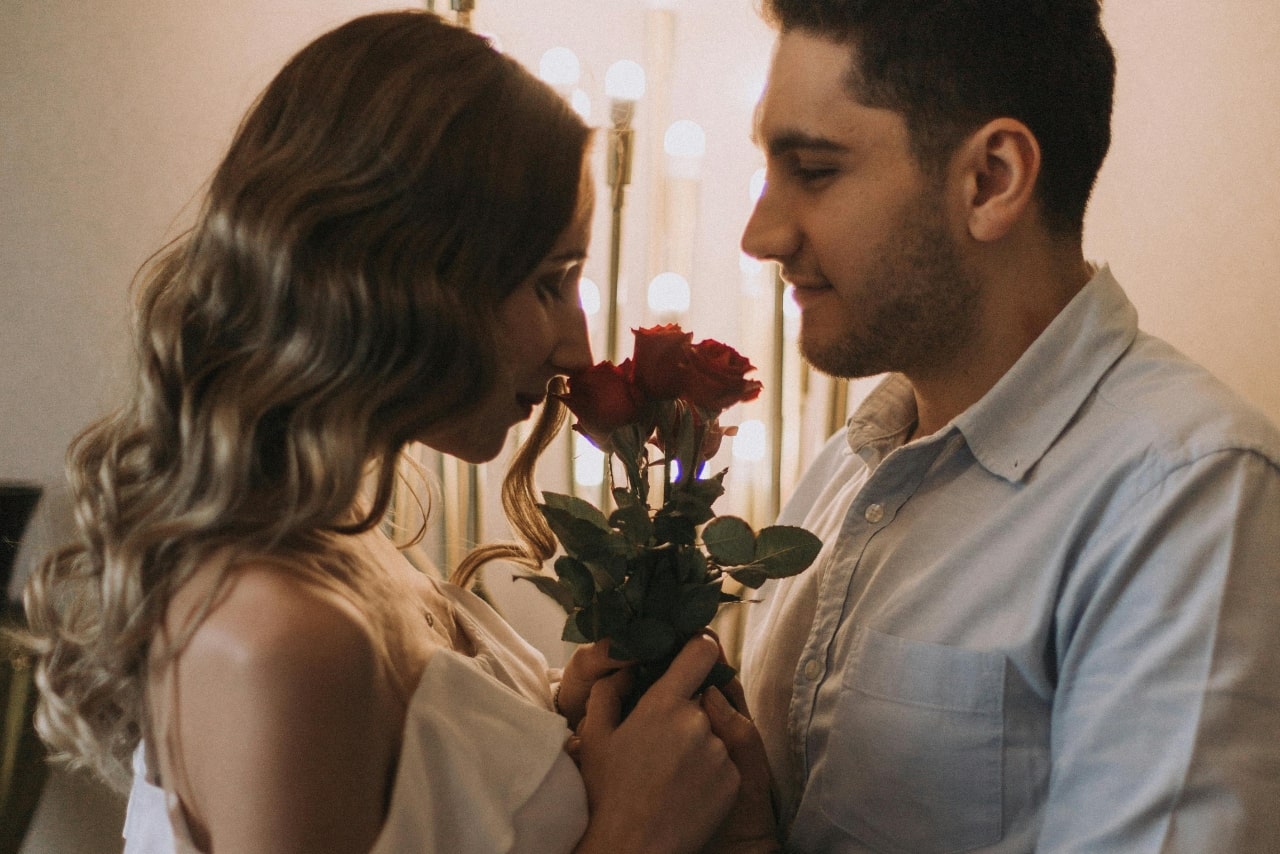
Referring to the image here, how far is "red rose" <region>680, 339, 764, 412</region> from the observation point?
1.00m

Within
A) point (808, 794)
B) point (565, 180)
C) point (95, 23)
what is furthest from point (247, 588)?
point (95, 23)

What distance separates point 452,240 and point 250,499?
0.28m

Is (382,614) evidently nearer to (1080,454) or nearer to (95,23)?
(1080,454)

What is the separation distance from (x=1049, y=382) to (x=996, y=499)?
0.47ft

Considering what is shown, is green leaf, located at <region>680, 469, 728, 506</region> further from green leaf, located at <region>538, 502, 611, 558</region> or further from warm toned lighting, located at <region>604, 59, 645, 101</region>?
warm toned lighting, located at <region>604, 59, 645, 101</region>

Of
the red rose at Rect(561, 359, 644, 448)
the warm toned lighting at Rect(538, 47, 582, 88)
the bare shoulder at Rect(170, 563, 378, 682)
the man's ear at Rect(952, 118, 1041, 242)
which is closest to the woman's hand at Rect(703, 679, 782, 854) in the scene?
the red rose at Rect(561, 359, 644, 448)

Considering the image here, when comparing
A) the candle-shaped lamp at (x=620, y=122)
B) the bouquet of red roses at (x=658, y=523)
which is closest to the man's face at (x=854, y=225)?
the bouquet of red roses at (x=658, y=523)

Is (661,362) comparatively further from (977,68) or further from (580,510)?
(977,68)

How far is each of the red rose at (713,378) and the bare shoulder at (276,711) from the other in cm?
36

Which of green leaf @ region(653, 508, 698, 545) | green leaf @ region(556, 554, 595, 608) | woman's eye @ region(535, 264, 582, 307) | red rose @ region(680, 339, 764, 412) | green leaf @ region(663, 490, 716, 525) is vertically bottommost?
green leaf @ region(556, 554, 595, 608)

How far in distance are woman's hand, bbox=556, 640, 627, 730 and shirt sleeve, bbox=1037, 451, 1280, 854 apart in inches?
17.5

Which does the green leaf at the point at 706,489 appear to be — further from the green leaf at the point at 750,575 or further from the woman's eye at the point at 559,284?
the woman's eye at the point at 559,284

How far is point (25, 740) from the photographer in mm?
1804

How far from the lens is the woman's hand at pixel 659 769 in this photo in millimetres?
999
